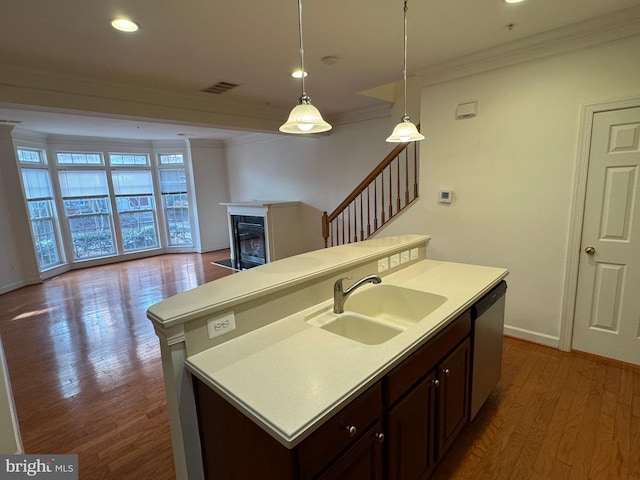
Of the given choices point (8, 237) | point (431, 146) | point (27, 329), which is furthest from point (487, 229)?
point (8, 237)

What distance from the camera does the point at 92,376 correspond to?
2.75 meters

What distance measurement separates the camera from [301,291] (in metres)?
1.64

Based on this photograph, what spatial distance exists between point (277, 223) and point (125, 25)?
397 centimetres

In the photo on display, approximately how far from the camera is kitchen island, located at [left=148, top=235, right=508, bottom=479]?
38.3 inches

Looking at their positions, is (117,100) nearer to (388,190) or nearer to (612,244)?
(388,190)

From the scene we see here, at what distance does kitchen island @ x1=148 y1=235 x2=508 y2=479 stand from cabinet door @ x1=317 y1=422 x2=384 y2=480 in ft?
0.59

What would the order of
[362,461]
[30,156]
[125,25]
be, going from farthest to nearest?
[30,156] → [125,25] → [362,461]

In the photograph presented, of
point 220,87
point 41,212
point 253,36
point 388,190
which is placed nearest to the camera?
point 253,36

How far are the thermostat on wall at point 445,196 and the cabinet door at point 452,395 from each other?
6.12ft

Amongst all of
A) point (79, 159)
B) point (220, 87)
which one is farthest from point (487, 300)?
point (79, 159)

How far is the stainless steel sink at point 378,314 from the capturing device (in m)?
1.59

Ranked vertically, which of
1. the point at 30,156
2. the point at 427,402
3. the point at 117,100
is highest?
the point at 117,100

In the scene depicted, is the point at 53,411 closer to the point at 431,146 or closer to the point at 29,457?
the point at 29,457

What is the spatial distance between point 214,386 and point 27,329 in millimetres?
4085
